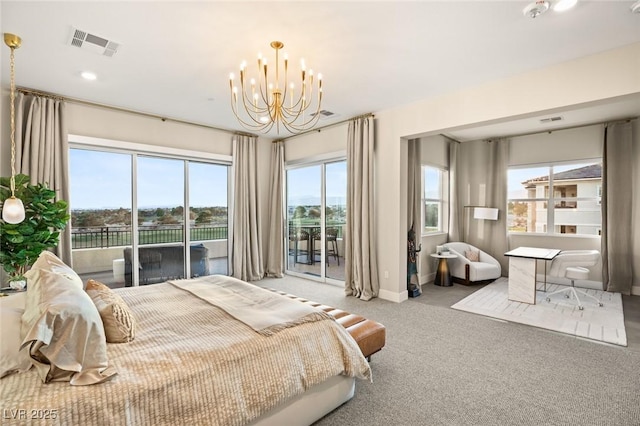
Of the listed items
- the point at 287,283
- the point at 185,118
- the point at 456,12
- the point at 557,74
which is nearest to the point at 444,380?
the point at 456,12

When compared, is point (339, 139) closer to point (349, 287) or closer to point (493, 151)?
point (349, 287)

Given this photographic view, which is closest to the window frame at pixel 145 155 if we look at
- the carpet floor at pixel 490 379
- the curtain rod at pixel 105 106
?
the curtain rod at pixel 105 106

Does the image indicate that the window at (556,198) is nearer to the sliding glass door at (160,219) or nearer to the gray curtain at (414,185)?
the gray curtain at (414,185)

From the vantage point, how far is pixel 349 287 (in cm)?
503

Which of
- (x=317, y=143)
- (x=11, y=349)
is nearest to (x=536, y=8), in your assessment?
(x=11, y=349)

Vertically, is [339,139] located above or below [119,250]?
above

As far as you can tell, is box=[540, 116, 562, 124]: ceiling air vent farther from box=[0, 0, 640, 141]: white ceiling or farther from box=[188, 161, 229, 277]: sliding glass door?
box=[188, 161, 229, 277]: sliding glass door

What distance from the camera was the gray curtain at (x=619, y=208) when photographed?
4969mm

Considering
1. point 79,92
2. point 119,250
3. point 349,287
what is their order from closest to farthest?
point 79,92 < point 119,250 < point 349,287

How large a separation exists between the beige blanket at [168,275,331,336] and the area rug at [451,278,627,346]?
296 cm

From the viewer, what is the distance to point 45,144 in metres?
3.81

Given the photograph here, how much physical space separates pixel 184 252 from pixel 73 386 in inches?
167

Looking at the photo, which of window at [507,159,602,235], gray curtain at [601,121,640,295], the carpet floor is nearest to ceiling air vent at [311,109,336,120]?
the carpet floor

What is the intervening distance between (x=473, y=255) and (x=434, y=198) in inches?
54.4
